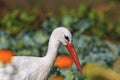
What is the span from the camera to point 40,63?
6.70 meters

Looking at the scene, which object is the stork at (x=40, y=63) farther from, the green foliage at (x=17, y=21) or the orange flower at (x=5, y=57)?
the green foliage at (x=17, y=21)

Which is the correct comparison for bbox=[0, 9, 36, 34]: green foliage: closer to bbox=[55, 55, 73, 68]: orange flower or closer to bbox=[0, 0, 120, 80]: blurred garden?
bbox=[0, 0, 120, 80]: blurred garden

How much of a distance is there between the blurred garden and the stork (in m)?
0.16

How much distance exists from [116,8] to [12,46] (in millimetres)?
3773

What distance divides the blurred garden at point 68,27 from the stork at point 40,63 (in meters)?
0.16

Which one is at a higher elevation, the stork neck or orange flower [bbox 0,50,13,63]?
the stork neck

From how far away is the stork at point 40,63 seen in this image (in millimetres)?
6562

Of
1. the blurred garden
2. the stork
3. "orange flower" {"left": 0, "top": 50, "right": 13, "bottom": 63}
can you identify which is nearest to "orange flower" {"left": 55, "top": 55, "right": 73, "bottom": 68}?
the blurred garden

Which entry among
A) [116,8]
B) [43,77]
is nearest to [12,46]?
[43,77]

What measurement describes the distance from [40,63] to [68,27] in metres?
3.78

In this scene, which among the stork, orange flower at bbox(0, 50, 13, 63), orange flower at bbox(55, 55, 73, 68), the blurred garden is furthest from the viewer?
the blurred garden

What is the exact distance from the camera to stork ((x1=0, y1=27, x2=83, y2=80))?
656 cm

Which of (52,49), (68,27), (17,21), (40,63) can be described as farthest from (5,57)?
(17,21)

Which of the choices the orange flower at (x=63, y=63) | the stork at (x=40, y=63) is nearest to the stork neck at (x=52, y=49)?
the stork at (x=40, y=63)
